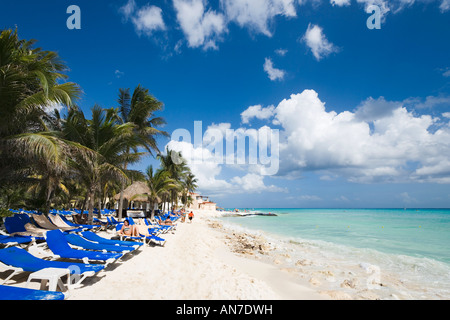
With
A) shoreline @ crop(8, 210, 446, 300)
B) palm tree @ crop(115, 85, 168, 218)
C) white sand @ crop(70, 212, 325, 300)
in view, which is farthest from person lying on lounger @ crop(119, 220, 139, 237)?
palm tree @ crop(115, 85, 168, 218)

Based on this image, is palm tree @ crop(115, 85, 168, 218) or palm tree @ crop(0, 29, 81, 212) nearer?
palm tree @ crop(0, 29, 81, 212)

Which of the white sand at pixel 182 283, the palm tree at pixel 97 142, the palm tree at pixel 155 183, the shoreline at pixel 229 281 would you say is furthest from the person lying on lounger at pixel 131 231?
the palm tree at pixel 155 183

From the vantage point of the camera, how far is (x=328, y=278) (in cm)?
616

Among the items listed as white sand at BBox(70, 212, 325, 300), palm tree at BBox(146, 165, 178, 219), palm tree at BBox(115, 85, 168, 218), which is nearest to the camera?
white sand at BBox(70, 212, 325, 300)

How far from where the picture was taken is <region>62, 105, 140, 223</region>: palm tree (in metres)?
10.1

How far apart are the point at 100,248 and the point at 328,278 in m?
5.76

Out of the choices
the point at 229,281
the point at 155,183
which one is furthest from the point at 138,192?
the point at 229,281

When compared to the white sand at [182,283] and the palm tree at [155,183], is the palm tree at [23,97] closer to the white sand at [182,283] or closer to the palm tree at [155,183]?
the white sand at [182,283]

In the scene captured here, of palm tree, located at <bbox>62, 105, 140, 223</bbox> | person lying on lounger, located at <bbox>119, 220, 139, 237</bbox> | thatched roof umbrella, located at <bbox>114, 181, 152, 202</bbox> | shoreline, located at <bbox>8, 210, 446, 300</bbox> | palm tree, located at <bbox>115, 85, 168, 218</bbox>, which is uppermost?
palm tree, located at <bbox>115, 85, 168, 218</bbox>

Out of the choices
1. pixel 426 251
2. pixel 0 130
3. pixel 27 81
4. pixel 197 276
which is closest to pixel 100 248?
pixel 197 276

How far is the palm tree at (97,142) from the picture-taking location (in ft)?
33.1

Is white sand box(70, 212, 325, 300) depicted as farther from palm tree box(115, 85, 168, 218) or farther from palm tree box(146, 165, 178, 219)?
palm tree box(146, 165, 178, 219)

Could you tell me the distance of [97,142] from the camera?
1053cm
